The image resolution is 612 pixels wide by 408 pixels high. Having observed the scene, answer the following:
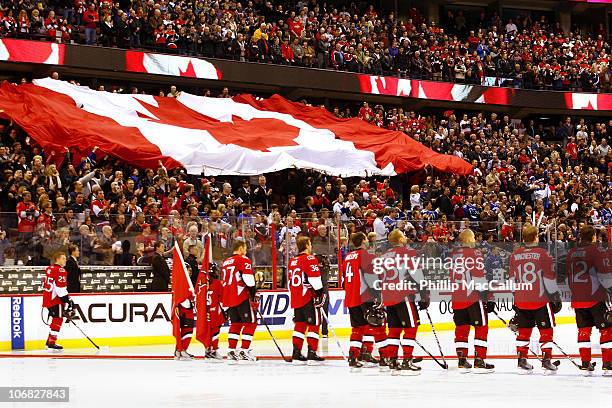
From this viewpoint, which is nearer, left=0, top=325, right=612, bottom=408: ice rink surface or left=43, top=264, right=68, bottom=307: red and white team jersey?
left=0, top=325, right=612, bottom=408: ice rink surface

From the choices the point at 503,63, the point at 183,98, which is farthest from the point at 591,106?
the point at 183,98

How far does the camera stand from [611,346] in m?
13.4

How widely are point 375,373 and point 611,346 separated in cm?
307

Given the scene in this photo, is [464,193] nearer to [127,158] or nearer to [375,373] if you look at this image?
[127,158]

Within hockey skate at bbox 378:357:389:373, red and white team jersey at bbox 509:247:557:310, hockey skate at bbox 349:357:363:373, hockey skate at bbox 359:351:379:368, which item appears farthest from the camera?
hockey skate at bbox 359:351:379:368

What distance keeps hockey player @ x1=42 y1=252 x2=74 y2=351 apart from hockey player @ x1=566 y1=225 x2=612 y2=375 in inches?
324

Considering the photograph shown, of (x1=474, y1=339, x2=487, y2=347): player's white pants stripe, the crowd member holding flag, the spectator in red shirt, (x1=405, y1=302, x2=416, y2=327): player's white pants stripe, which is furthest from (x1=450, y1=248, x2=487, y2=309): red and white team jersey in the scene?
the spectator in red shirt

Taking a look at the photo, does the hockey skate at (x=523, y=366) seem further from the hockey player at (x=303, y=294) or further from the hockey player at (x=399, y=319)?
the hockey player at (x=303, y=294)

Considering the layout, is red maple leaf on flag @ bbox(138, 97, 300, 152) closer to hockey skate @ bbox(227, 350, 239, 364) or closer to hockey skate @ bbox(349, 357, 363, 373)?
hockey skate @ bbox(227, 350, 239, 364)

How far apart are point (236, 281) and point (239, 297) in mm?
247

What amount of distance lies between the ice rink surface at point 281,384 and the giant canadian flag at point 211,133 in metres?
8.38

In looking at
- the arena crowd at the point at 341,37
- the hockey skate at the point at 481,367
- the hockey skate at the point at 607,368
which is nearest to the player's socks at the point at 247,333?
the hockey skate at the point at 481,367

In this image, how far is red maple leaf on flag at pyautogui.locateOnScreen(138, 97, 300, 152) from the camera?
88.4 feet

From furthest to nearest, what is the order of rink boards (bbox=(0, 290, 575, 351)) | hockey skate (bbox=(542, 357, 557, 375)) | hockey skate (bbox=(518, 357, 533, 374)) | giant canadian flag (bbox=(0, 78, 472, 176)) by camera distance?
giant canadian flag (bbox=(0, 78, 472, 176)), rink boards (bbox=(0, 290, 575, 351)), hockey skate (bbox=(518, 357, 533, 374)), hockey skate (bbox=(542, 357, 557, 375))
